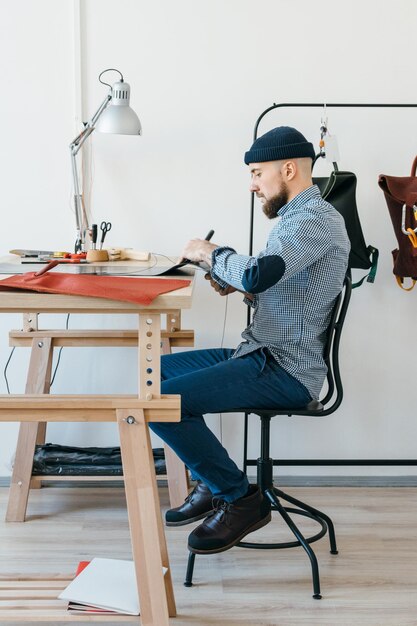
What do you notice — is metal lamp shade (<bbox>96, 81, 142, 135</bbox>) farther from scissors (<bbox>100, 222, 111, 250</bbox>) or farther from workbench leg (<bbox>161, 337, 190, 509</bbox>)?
workbench leg (<bbox>161, 337, 190, 509</bbox>)

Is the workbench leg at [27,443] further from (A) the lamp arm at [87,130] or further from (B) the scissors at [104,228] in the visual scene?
(A) the lamp arm at [87,130]

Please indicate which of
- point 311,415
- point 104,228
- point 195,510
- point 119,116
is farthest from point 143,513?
point 119,116

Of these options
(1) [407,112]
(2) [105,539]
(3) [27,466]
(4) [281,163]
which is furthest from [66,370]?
(1) [407,112]

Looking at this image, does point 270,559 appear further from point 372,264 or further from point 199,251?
point 372,264

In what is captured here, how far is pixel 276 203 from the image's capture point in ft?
7.99

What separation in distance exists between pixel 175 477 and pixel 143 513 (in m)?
1.05

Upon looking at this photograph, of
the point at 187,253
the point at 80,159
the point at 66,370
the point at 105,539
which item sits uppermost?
the point at 80,159

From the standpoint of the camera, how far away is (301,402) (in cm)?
238

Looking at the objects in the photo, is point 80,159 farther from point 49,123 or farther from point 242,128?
point 242,128

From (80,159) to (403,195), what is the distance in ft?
3.96

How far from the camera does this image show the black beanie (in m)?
2.36

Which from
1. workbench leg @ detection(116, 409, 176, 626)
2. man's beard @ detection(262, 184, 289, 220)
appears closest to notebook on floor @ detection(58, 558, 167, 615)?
workbench leg @ detection(116, 409, 176, 626)

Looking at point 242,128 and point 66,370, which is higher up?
point 242,128

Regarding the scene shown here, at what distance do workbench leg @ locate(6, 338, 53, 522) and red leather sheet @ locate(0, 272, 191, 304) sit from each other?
3.14ft
